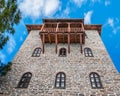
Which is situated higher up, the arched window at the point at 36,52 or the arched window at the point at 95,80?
the arched window at the point at 36,52

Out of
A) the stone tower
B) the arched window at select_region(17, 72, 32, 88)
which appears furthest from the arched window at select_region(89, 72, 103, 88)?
the arched window at select_region(17, 72, 32, 88)

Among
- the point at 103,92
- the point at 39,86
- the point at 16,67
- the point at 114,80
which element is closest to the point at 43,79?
the point at 39,86

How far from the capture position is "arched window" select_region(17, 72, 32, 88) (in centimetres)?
1219

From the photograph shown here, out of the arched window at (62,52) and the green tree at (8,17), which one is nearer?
the green tree at (8,17)

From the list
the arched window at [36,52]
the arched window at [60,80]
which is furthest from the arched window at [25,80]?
the arched window at [36,52]

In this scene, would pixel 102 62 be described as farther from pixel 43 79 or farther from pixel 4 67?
pixel 4 67

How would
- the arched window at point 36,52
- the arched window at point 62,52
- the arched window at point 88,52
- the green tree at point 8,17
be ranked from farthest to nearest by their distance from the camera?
the arched window at point 36,52 < the arched window at point 62,52 < the arched window at point 88,52 < the green tree at point 8,17

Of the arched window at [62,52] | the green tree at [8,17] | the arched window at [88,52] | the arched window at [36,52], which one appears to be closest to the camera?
the green tree at [8,17]

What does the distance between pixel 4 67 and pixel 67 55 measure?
17.4 feet

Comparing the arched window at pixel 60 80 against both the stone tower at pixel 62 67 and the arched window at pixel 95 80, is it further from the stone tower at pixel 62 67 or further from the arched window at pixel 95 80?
the arched window at pixel 95 80

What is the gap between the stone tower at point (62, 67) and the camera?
38.0 feet

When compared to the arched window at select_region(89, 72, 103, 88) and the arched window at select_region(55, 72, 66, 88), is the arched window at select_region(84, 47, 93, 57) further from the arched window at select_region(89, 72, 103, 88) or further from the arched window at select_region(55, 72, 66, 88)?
the arched window at select_region(55, 72, 66, 88)

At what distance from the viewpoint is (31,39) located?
1811 centimetres

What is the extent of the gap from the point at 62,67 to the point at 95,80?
2778 mm
